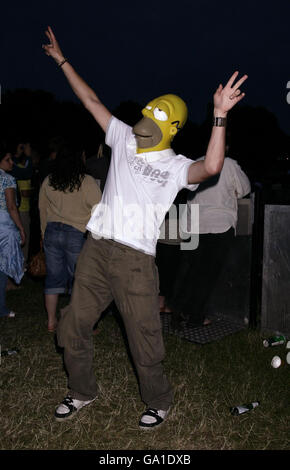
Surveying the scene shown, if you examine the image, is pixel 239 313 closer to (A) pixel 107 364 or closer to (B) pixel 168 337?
(B) pixel 168 337

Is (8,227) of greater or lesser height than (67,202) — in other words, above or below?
below

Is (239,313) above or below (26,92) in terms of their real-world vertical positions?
below

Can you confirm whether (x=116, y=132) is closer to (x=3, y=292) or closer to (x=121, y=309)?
(x=121, y=309)

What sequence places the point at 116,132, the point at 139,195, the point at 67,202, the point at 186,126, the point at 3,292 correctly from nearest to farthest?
1. the point at 139,195
2. the point at 116,132
3. the point at 67,202
4. the point at 3,292
5. the point at 186,126

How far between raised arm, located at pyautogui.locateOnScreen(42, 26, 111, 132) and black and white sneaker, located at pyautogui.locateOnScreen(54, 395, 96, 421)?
212 centimetres

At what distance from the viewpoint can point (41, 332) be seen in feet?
18.1

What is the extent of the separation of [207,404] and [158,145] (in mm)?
2121

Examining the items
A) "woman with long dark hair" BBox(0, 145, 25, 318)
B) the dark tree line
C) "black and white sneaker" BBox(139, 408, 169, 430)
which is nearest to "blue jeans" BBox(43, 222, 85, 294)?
"woman with long dark hair" BBox(0, 145, 25, 318)

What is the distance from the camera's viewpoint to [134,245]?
10.6 ft

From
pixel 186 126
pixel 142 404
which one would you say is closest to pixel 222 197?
pixel 142 404

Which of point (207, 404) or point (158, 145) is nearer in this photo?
point (158, 145)

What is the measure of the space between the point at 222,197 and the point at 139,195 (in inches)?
90.0

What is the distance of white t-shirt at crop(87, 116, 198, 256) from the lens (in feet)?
10.3

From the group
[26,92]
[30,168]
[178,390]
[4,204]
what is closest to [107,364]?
[178,390]
